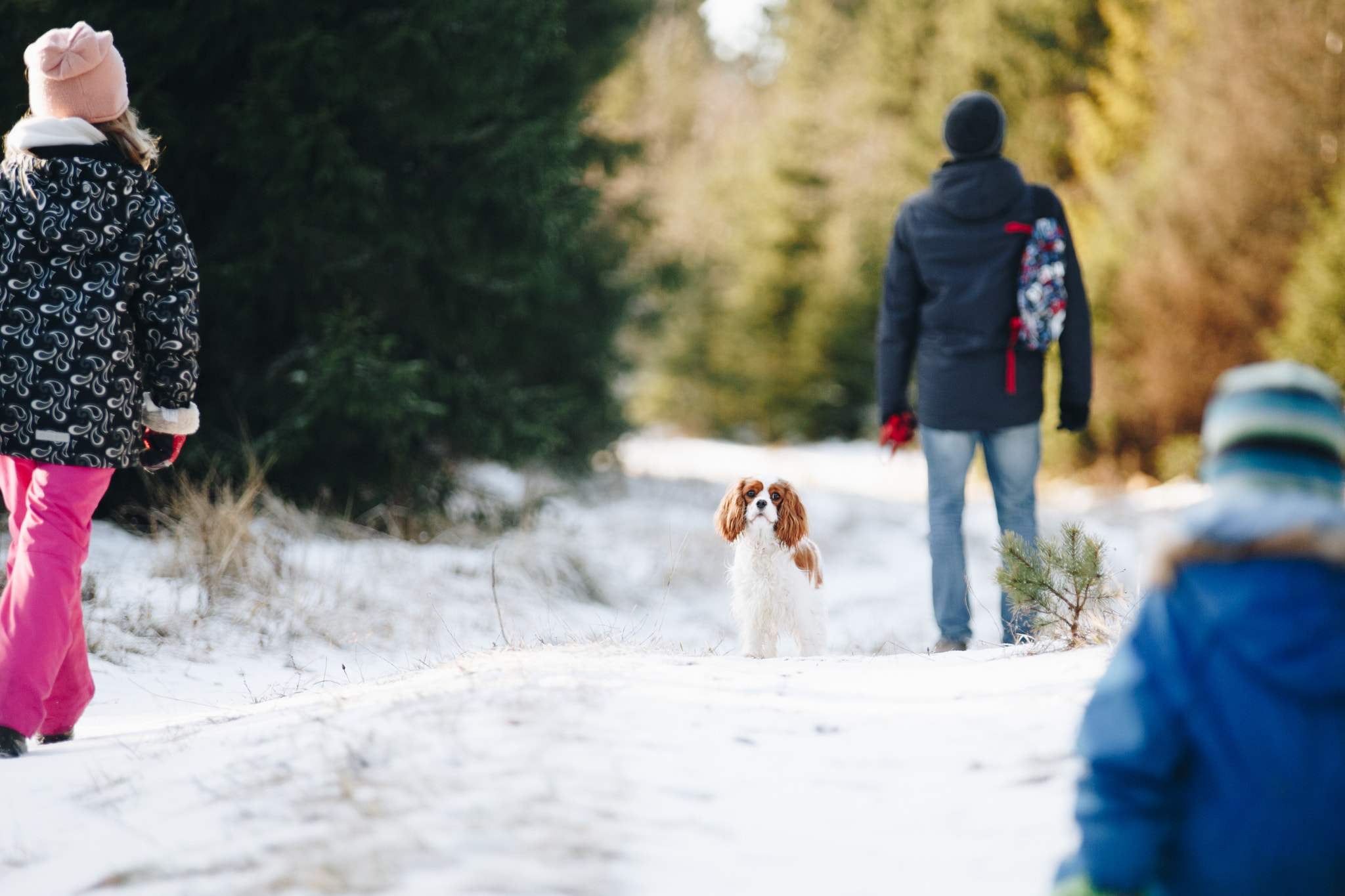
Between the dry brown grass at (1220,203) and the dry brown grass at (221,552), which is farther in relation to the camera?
the dry brown grass at (1220,203)

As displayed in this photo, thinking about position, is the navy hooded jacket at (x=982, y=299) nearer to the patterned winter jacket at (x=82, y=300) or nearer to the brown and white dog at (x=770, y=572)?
the brown and white dog at (x=770, y=572)

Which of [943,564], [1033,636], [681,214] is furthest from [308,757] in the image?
[681,214]

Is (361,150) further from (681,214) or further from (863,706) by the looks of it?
(681,214)

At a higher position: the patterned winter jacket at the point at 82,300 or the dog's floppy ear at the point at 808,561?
the patterned winter jacket at the point at 82,300

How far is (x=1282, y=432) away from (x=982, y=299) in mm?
2992

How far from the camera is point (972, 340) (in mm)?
4391

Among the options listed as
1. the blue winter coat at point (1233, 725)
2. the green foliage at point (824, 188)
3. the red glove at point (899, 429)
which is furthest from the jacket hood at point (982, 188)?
the green foliage at point (824, 188)

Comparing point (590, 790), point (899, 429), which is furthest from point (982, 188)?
point (590, 790)

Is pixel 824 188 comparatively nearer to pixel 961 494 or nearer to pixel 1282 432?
pixel 961 494

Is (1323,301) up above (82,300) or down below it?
above

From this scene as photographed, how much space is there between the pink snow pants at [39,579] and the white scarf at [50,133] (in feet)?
3.30

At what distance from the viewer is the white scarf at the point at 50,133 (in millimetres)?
3221

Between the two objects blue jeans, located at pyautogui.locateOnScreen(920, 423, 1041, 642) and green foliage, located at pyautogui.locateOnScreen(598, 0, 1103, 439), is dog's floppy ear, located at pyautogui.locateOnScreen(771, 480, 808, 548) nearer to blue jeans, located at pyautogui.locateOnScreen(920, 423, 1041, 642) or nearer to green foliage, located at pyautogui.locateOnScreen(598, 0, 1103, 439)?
blue jeans, located at pyautogui.locateOnScreen(920, 423, 1041, 642)

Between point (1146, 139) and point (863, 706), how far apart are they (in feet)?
54.6
